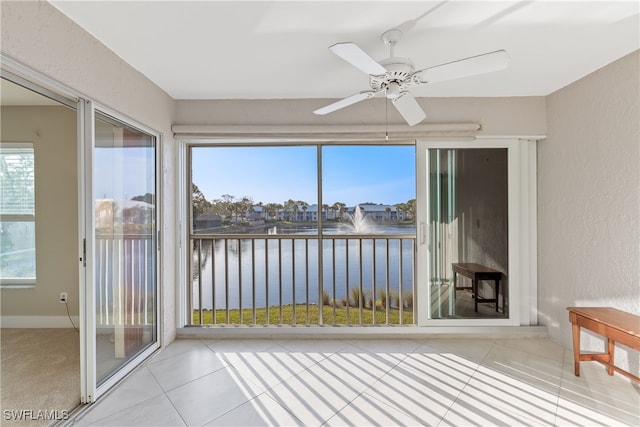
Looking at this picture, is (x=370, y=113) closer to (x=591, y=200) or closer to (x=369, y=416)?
(x=591, y=200)

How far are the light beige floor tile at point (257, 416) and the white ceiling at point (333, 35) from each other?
2.37m

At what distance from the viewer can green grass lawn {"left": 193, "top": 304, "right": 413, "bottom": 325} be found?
3.27 metres

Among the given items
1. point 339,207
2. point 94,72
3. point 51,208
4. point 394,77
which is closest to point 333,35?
point 394,77

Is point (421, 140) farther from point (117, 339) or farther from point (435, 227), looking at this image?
point (117, 339)

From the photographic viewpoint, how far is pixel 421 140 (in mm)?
2996

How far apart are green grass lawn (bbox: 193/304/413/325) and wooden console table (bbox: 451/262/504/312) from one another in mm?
655

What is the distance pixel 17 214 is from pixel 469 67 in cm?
444

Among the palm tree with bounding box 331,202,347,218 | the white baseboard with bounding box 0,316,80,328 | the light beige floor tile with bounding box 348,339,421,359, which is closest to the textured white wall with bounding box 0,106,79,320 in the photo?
the white baseboard with bounding box 0,316,80,328

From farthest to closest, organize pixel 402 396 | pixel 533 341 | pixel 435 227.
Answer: pixel 435 227 < pixel 533 341 < pixel 402 396

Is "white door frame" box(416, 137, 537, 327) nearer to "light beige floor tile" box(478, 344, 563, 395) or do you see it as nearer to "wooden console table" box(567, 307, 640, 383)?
"light beige floor tile" box(478, 344, 563, 395)

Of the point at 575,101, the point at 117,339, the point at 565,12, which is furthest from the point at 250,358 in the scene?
the point at 575,101

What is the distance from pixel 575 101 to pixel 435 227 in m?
1.59

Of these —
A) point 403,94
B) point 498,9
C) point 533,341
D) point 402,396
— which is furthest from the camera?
point 533,341

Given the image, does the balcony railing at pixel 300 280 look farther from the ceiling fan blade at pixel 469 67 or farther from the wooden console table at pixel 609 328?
the ceiling fan blade at pixel 469 67
